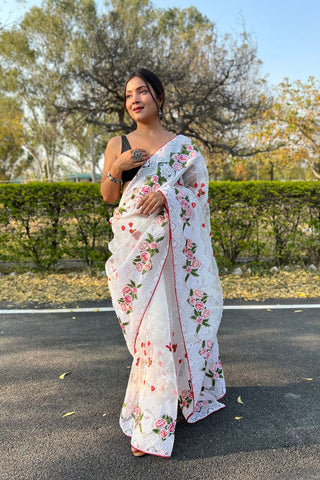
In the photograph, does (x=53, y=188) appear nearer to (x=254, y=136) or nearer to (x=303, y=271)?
(x=303, y=271)

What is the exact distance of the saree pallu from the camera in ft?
6.82

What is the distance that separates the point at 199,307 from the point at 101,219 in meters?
4.13

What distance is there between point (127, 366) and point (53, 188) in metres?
3.87

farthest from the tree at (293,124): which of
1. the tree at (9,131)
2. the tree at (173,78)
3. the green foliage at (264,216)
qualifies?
the tree at (9,131)

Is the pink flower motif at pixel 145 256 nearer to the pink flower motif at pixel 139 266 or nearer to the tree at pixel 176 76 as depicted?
the pink flower motif at pixel 139 266

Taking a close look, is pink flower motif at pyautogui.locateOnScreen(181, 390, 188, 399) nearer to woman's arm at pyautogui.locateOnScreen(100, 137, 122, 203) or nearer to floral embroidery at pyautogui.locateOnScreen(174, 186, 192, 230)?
floral embroidery at pyautogui.locateOnScreen(174, 186, 192, 230)

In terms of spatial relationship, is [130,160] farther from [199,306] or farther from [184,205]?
[199,306]

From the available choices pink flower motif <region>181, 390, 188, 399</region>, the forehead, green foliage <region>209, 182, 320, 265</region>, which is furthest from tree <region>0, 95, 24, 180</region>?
pink flower motif <region>181, 390, 188, 399</region>

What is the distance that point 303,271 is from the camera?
20.1 feet

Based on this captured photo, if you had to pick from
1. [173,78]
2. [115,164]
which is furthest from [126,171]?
[173,78]

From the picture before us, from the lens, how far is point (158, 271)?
6.95 ft

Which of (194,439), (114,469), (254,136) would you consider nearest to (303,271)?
(194,439)

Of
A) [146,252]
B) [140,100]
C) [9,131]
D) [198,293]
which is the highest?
[9,131]

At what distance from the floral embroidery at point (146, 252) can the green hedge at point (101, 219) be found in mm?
4052
